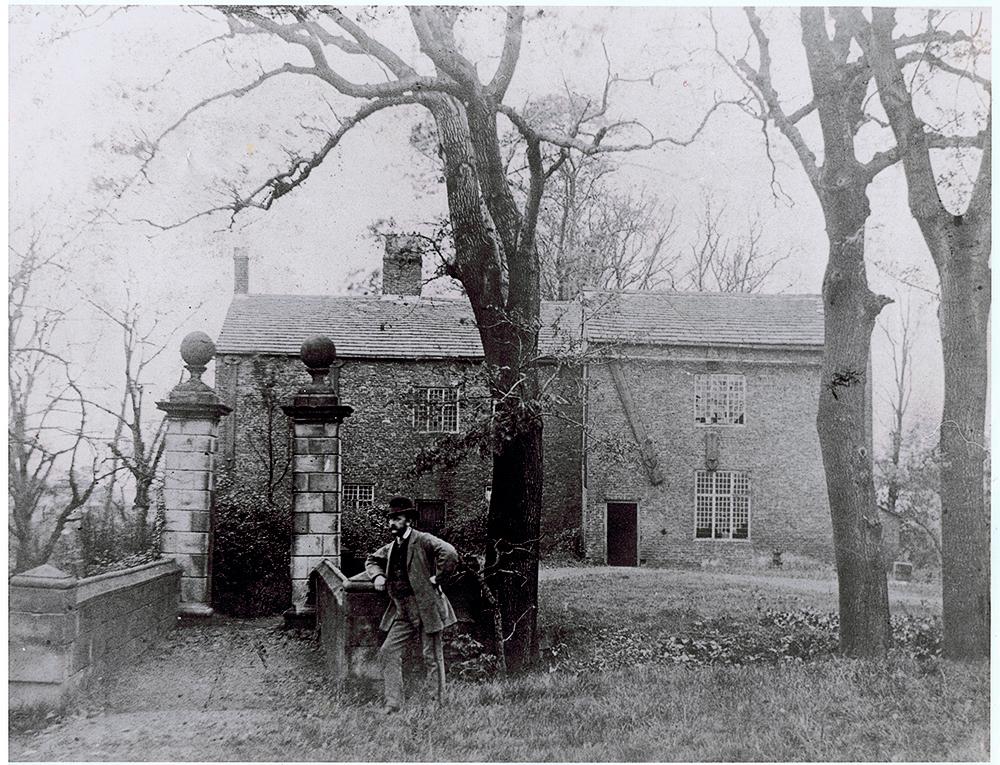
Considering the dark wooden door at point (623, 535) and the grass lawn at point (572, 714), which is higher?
the dark wooden door at point (623, 535)

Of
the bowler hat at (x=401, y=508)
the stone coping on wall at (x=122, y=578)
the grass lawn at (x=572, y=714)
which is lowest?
the grass lawn at (x=572, y=714)

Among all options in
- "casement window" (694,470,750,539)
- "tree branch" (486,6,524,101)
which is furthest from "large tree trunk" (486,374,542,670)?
"casement window" (694,470,750,539)

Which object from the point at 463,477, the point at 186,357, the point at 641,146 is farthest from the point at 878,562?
the point at 186,357

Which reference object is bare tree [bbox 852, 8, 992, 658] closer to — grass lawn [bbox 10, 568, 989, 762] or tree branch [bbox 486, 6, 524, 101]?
grass lawn [bbox 10, 568, 989, 762]

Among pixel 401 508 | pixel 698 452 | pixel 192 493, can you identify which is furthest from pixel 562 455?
pixel 192 493

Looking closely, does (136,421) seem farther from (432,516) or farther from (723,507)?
(723,507)

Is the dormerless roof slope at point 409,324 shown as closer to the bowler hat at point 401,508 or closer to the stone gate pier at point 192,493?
the stone gate pier at point 192,493

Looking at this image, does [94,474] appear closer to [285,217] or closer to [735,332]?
[285,217]

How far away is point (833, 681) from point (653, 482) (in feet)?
19.9

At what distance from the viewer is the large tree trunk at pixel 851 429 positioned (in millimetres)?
7039

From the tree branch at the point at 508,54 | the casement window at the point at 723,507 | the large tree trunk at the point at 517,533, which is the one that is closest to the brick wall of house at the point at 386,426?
the large tree trunk at the point at 517,533

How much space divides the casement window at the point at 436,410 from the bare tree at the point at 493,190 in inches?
14.5

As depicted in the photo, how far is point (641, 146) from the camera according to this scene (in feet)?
23.5

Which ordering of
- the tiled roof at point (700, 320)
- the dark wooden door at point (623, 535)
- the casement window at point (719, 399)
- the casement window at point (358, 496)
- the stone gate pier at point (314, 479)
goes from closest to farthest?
the stone gate pier at point (314, 479), the casement window at point (358, 496), the tiled roof at point (700, 320), the dark wooden door at point (623, 535), the casement window at point (719, 399)
